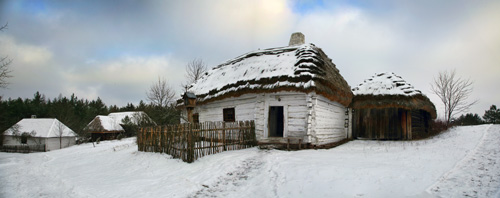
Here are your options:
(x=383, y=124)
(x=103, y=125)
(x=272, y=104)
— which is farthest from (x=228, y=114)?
(x=103, y=125)

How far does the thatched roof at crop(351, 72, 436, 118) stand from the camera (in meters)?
12.6

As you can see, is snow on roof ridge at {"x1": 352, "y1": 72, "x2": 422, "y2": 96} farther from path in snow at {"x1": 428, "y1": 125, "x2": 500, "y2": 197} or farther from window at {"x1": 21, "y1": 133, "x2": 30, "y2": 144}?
window at {"x1": 21, "y1": 133, "x2": 30, "y2": 144}

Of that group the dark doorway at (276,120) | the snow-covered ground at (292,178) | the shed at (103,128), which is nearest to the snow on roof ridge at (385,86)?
the dark doorway at (276,120)

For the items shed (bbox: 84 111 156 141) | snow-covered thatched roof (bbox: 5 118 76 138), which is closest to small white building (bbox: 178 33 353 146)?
shed (bbox: 84 111 156 141)

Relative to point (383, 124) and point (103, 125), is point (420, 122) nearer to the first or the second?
point (383, 124)

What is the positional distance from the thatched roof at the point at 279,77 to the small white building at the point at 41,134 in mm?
34766

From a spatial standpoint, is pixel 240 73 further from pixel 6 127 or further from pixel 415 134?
pixel 6 127

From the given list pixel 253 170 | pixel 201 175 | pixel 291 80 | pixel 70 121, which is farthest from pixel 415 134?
pixel 70 121

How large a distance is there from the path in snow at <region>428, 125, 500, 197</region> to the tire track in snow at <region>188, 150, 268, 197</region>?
4.03m

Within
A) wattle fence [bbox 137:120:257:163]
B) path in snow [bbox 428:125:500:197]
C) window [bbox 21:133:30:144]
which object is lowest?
window [bbox 21:133:30:144]

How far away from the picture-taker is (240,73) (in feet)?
42.1

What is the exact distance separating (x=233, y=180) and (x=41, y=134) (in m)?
42.3

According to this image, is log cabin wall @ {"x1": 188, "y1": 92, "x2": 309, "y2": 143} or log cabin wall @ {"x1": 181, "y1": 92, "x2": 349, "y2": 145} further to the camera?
log cabin wall @ {"x1": 188, "y1": 92, "x2": 309, "y2": 143}

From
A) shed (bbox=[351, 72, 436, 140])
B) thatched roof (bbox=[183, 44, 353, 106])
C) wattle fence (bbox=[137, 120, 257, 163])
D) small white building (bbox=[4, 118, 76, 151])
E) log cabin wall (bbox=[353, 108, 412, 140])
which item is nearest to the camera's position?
wattle fence (bbox=[137, 120, 257, 163])
